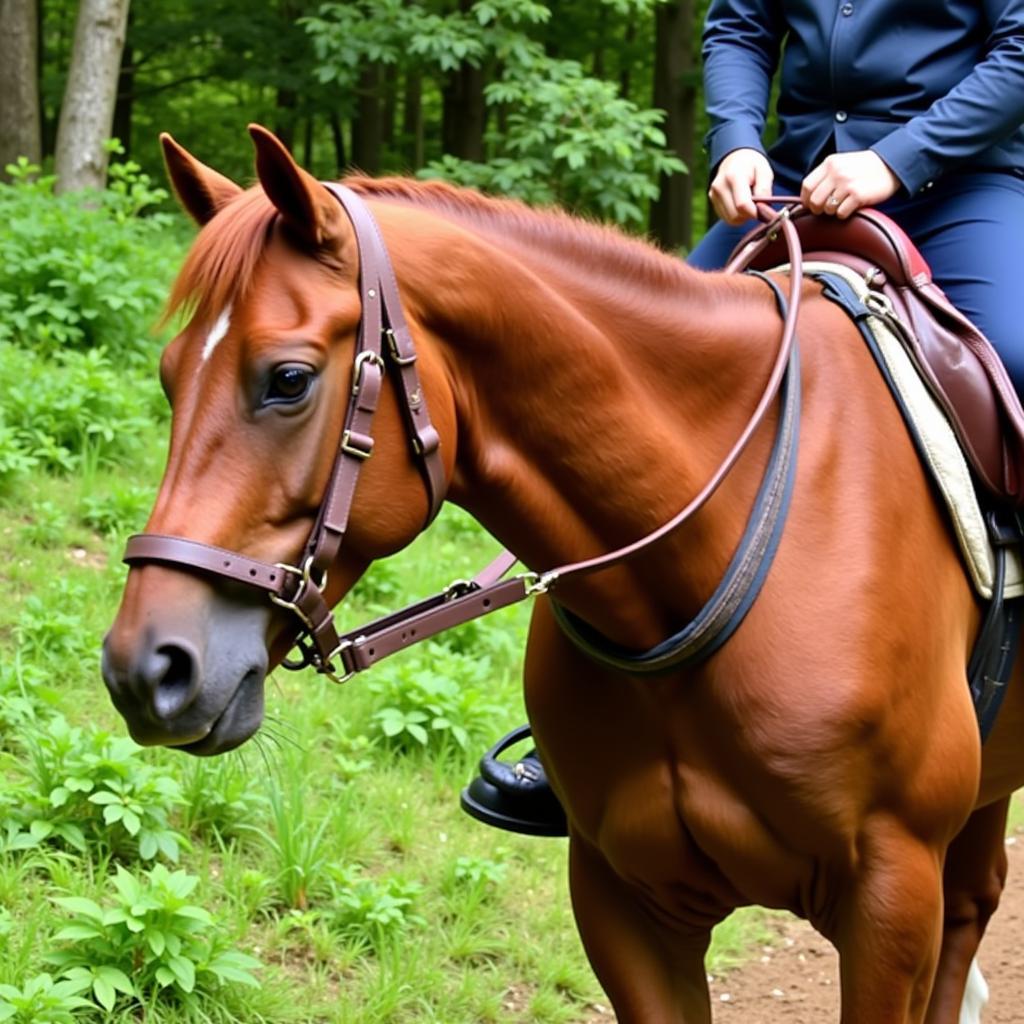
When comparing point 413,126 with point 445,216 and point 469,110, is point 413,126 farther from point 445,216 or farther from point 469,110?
point 445,216

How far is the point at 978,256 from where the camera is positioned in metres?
2.97

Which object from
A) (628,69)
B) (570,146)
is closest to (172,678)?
(570,146)

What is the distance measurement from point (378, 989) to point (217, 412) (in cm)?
243

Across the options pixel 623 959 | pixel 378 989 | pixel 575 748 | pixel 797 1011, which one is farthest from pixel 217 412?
pixel 797 1011

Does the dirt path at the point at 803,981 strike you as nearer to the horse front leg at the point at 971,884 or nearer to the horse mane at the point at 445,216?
the horse front leg at the point at 971,884

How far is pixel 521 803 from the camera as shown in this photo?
3316 mm

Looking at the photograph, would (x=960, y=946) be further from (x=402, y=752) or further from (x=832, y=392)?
(x=402, y=752)

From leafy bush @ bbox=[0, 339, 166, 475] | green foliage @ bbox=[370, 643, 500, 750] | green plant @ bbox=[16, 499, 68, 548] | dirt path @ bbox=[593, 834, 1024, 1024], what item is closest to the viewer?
dirt path @ bbox=[593, 834, 1024, 1024]

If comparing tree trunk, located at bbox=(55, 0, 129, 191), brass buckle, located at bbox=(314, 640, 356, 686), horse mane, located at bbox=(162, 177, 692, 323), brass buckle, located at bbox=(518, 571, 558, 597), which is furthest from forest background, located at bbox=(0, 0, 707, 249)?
brass buckle, located at bbox=(314, 640, 356, 686)

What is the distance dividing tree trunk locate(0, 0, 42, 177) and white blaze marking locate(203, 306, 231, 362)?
10208mm

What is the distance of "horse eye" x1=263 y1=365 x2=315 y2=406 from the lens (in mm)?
1999

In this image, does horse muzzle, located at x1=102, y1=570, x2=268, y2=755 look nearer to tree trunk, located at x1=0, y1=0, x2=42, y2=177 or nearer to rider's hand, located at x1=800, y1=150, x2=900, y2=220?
rider's hand, located at x1=800, y1=150, x2=900, y2=220

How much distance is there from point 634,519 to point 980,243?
112 centimetres

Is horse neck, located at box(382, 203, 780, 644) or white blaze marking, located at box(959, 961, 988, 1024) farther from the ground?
horse neck, located at box(382, 203, 780, 644)
